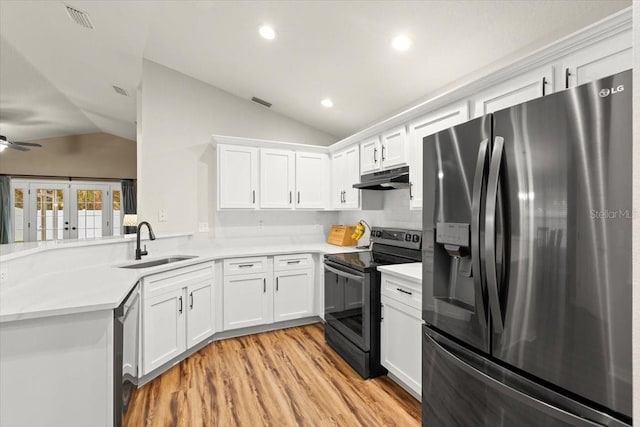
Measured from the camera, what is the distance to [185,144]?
3.67 meters

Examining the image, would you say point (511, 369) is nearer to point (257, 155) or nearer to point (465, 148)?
point (465, 148)

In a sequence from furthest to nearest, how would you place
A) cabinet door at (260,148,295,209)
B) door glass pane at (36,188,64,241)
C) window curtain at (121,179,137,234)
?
1. window curtain at (121,179,137,234)
2. door glass pane at (36,188,64,241)
3. cabinet door at (260,148,295,209)

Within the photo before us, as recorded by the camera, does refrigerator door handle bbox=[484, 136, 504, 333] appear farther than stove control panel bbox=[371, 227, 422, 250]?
No

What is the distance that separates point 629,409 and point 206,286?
2.91m

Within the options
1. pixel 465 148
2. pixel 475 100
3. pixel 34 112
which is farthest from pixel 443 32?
pixel 34 112

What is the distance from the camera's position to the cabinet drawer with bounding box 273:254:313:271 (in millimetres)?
3367

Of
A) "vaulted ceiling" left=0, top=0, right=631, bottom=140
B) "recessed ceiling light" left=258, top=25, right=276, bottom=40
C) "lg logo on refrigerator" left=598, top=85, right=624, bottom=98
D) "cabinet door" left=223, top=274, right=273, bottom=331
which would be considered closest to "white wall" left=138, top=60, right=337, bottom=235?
"vaulted ceiling" left=0, top=0, right=631, bottom=140

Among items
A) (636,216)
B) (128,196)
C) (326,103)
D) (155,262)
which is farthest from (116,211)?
(636,216)

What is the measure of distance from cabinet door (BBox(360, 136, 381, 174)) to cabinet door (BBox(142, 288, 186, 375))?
2.14 m

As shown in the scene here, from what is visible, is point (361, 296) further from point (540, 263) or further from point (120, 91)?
point (120, 91)

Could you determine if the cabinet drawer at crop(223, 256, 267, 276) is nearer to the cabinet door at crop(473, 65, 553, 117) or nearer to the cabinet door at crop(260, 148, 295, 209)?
the cabinet door at crop(260, 148, 295, 209)

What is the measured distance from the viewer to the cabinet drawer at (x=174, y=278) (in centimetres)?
232

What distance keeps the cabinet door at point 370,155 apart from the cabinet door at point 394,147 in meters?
0.08

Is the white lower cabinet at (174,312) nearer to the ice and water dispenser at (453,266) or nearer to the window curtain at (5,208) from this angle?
the ice and water dispenser at (453,266)
